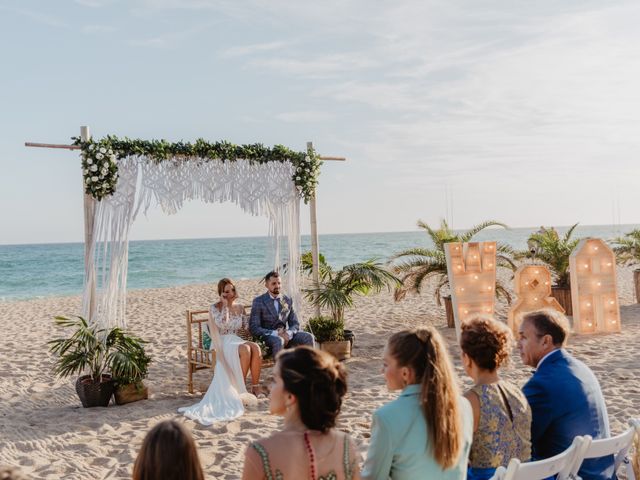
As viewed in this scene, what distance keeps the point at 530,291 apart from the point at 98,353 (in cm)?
603

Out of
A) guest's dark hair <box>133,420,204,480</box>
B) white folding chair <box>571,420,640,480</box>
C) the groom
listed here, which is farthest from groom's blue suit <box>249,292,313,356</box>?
guest's dark hair <box>133,420,204,480</box>

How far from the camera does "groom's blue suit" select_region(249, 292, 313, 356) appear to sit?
23.2 ft

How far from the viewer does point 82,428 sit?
5605mm

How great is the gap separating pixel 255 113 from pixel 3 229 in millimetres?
32845

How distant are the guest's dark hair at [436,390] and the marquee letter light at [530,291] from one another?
7.23m

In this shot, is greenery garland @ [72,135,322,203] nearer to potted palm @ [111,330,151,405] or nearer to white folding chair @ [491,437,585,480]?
potted palm @ [111,330,151,405]

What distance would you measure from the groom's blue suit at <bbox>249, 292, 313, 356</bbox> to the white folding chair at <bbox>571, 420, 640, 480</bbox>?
4.40 meters

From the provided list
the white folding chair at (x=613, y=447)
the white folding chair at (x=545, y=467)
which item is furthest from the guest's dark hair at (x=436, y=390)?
the white folding chair at (x=613, y=447)

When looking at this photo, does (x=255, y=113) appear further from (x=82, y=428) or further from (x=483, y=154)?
(x=483, y=154)

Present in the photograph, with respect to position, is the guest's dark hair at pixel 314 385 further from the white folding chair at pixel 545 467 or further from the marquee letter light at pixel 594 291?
the marquee letter light at pixel 594 291

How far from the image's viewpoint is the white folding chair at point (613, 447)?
2670mm

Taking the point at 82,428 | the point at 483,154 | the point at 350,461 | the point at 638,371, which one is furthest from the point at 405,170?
the point at 350,461

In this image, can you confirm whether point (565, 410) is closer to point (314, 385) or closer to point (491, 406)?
point (491, 406)

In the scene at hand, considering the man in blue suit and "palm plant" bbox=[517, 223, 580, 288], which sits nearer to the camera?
the man in blue suit
